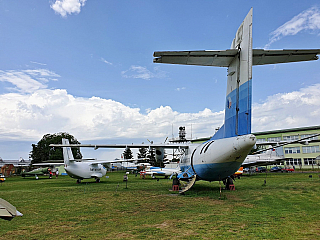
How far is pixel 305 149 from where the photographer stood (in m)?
48.7

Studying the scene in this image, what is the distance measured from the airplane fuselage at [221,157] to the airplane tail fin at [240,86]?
1.68 feet

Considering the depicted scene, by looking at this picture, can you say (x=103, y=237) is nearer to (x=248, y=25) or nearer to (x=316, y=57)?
(x=248, y=25)

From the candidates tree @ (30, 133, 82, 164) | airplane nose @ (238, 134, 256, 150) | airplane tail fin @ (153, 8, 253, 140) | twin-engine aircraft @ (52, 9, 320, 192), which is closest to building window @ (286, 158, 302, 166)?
twin-engine aircraft @ (52, 9, 320, 192)

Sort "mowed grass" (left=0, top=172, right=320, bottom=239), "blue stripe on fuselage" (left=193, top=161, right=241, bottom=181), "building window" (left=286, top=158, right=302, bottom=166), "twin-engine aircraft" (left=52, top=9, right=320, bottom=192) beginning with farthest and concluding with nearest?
1. "building window" (left=286, top=158, right=302, bottom=166)
2. "blue stripe on fuselage" (left=193, top=161, right=241, bottom=181)
3. "twin-engine aircraft" (left=52, top=9, right=320, bottom=192)
4. "mowed grass" (left=0, top=172, right=320, bottom=239)

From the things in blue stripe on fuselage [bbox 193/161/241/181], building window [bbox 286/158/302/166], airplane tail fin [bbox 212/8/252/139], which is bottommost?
building window [bbox 286/158/302/166]

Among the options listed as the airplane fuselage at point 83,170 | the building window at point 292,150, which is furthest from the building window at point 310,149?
the airplane fuselage at point 83,170

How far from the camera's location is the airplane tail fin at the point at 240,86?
923 centimetres

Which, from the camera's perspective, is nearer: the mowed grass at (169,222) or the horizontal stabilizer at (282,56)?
the mowed grass at (169,222)

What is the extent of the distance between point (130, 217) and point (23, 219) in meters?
3.44

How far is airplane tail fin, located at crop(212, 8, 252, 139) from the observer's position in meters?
9.23

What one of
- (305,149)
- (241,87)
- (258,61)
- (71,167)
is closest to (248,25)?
(258,61)

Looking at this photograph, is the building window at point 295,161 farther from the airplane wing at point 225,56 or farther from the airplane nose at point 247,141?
the airplane nose at point 247,141

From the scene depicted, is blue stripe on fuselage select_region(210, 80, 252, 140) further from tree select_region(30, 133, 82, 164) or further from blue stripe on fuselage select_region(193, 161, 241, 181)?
tree select_region(30, 133, 82, 164)

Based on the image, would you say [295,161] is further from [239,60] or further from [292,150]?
[239,60]
